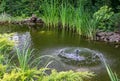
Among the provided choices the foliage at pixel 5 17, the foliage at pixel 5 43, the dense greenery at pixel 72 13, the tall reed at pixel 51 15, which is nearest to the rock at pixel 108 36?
the dense greenery at pixel 72 13

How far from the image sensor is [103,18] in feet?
32.1

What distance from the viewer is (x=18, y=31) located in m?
10.2

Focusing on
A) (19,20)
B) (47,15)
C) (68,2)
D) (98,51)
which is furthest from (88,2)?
(98,51)

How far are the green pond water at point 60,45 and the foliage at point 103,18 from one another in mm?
819

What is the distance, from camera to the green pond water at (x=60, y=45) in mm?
6797

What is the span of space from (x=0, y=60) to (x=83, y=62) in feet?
11.3

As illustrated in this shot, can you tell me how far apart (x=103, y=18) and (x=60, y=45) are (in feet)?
6.59

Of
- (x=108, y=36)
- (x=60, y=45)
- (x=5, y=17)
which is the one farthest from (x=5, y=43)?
(x=5, y=17)

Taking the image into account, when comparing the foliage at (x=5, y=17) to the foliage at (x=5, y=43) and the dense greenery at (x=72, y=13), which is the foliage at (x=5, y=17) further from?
the foliage at (x=5, y=43)

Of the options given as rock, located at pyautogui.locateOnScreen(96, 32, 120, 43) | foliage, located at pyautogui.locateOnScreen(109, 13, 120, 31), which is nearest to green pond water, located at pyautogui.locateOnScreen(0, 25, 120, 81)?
rock, located at pyautogui.locateOnScreen(96, 32, 120, 43)

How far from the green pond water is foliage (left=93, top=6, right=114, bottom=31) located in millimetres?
819

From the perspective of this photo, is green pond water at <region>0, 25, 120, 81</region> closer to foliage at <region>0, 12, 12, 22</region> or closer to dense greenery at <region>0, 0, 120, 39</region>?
dense greenery at <region>0, 0, 120, 39</region>

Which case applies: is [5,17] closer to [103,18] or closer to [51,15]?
[51,15]

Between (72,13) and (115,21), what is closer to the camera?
(115,21)
